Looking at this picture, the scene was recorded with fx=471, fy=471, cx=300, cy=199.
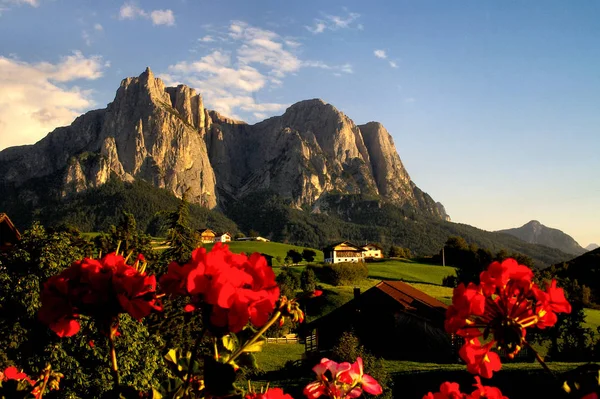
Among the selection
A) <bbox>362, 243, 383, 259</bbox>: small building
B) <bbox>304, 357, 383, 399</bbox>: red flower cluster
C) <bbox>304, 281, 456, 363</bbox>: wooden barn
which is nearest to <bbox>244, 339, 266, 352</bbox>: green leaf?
<bbox>304, 357, 383, 399</bbox>: red flower cluster

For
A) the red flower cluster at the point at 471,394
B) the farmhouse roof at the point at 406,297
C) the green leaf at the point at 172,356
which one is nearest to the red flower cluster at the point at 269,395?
the green leaf at the point at 172,356

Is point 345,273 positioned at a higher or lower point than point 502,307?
lower

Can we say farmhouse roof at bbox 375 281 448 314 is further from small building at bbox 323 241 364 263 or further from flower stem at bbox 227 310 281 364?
small building at bbox 323 241 364 263

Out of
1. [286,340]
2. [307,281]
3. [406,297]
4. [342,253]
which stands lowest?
[286,340]

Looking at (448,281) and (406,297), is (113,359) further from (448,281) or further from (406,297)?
(448,281)

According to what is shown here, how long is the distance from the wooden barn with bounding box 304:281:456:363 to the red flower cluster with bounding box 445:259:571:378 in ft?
88.9

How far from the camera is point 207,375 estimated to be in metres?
1.74

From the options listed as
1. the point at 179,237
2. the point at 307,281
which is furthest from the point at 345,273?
the point at 179,237

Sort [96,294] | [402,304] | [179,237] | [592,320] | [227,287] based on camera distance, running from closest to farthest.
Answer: [227,287] < [96,294] < [179,237] < [402,304] < [592,320]

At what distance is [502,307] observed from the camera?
203 centimetres

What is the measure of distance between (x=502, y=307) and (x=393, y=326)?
29.1 meters

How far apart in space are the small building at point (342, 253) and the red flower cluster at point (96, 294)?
104 meters

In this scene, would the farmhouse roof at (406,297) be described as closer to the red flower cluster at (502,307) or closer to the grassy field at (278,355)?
the grassy field at (278,355)

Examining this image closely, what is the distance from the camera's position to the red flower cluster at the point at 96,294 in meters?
1.96
